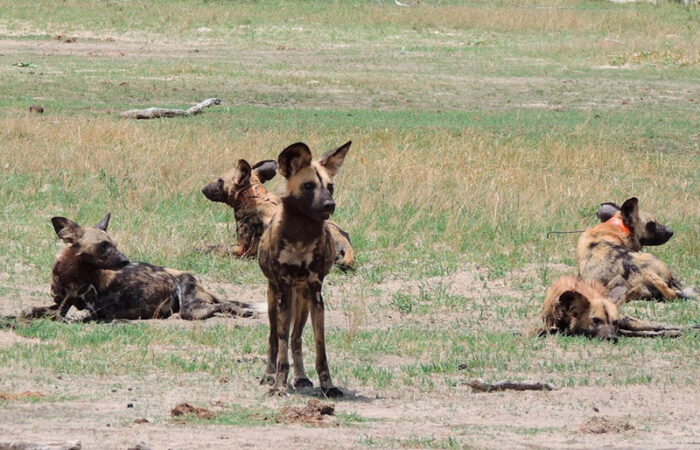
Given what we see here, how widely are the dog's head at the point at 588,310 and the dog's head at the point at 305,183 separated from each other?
257 cm

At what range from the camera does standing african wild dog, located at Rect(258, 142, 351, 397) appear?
6.35 meters

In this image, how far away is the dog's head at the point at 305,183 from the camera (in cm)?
629

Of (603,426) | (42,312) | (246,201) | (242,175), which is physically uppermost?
(242,175)

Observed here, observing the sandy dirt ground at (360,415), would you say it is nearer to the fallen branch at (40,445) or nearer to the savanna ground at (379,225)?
the savanna ground at (379,225)

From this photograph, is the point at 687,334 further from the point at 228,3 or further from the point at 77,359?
the point at 228,3

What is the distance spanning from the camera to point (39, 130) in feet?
50.6

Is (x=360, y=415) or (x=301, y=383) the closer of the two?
(x=360, y=415)

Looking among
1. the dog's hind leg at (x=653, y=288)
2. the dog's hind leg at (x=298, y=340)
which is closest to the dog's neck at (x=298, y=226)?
the dog's hind leg at (x=298, y=340)

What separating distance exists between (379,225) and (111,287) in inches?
150

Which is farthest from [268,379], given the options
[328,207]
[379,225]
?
[379,225]

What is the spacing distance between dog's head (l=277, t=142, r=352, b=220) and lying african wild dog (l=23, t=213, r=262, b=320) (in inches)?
101

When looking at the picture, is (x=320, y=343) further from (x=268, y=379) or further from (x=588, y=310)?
(x=588, y=310)

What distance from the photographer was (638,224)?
402 inches

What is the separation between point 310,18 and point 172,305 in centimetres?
2784
